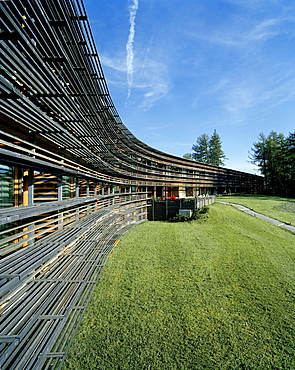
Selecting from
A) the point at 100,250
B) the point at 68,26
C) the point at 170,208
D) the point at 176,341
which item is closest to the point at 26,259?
the point at 176,341

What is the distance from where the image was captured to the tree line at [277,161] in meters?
48.6

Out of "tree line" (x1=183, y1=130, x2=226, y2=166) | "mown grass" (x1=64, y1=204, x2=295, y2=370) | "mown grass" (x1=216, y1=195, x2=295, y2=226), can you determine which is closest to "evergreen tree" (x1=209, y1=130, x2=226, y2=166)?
"tree line" (x1=183, y1=130, x2=226, y2=166)

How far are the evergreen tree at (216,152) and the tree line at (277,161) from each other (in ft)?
40.8

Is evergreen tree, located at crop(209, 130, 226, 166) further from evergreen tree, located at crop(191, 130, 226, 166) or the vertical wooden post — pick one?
the vertical wooden post

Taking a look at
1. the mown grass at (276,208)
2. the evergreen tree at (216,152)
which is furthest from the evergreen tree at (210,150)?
the mown grass at (276,208)

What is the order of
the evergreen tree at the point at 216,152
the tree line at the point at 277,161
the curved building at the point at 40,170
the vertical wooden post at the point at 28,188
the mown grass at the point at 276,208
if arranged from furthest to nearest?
the evergreen tree at the point at 216,152 < the tree line at the point at 277,161 < the mown grass at the point at 276,208 < the vertical wooden post at the point at 28,188 < the curved building at the point at 40,170

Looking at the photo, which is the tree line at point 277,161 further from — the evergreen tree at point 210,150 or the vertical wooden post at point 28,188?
the vertical wooden post at point 28,188

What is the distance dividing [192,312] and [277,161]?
5931 cm

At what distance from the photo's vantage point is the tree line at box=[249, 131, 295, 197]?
48625mm

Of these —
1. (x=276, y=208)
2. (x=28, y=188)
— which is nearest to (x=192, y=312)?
(x=28, y=188)

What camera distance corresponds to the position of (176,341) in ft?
16.6

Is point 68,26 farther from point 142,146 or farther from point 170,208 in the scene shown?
point 142,146

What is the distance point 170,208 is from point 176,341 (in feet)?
68.2

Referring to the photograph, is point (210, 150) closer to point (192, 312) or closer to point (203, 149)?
point (203, 149)
